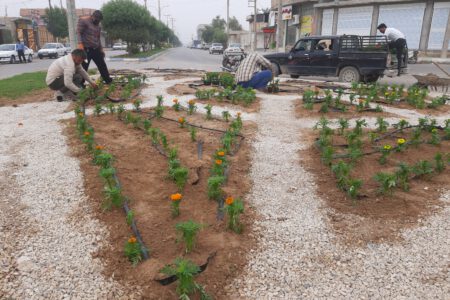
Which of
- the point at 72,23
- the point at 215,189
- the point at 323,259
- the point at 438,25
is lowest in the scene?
the point at 323,259

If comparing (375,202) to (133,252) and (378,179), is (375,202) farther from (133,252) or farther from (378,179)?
(133,252)

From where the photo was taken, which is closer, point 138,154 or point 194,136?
point 138,154

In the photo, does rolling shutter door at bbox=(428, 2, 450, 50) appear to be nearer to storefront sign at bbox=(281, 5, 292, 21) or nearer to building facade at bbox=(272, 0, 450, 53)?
building facade at bbox=(272, 0, 450, 53)

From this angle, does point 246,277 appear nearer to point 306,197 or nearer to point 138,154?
point 306,197

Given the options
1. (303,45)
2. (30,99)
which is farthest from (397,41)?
(30,99)

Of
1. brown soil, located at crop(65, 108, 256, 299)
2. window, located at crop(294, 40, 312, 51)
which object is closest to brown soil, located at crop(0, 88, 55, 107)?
brown soil, located at crop(65, 108, 256, 299)

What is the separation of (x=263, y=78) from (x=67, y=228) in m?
7.23

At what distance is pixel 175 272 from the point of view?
2.44m

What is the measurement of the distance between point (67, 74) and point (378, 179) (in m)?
6.34

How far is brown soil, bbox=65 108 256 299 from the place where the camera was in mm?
2688

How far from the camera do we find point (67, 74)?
7.55 m

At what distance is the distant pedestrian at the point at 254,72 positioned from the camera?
9125 millimetres

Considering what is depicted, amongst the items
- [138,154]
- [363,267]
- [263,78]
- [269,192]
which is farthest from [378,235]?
[263,78]

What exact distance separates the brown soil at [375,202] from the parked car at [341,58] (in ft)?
25.8
